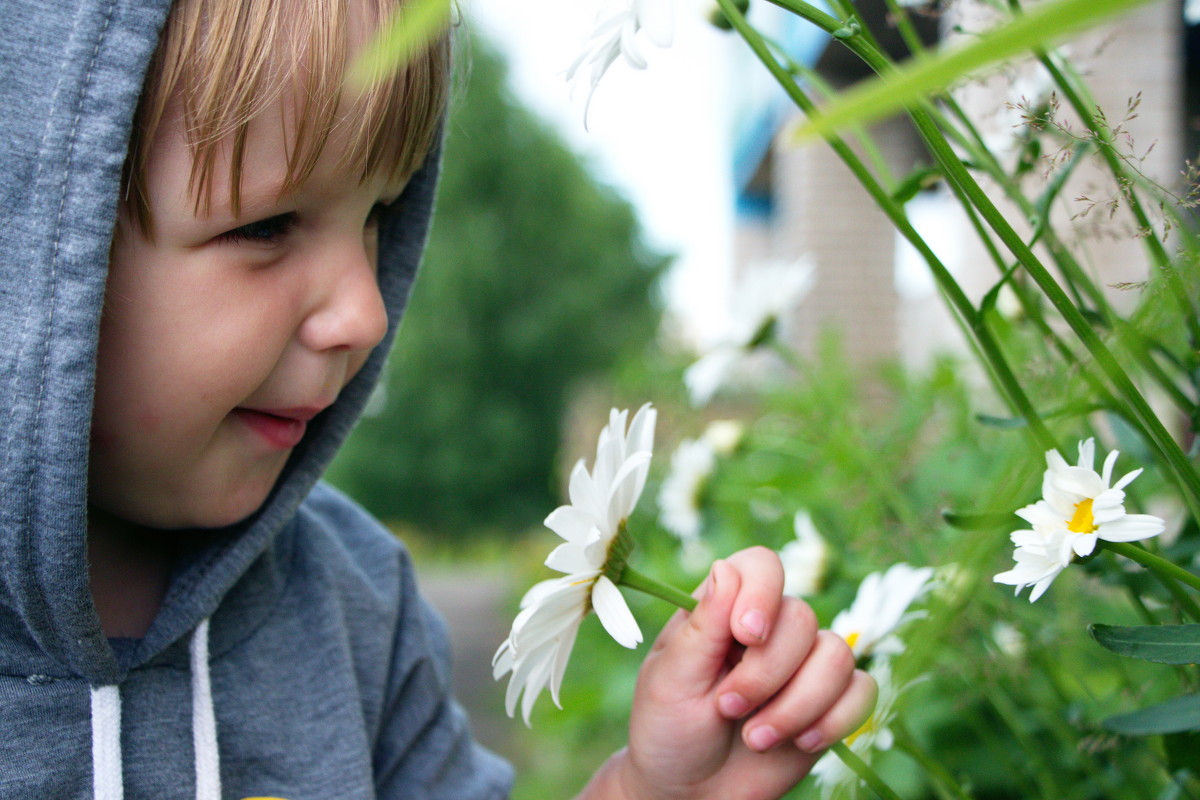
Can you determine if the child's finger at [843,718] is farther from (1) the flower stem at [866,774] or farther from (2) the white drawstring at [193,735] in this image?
(2) the white drawstring at [193,735]

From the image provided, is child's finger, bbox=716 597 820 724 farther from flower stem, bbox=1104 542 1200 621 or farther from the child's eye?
the child's eye

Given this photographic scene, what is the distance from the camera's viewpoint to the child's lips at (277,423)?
32.7 inches

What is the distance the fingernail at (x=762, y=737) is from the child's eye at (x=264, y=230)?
0.50 meters

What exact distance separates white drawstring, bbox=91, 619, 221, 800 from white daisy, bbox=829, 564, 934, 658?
0.55 metres

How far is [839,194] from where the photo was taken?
4.93 metres

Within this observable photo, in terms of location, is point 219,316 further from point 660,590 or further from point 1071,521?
point 1071,521

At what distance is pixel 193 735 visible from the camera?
87cm

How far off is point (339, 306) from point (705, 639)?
1.24ft

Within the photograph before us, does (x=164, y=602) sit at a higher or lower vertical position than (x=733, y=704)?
lower

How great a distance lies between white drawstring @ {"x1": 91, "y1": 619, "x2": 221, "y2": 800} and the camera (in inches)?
31.0

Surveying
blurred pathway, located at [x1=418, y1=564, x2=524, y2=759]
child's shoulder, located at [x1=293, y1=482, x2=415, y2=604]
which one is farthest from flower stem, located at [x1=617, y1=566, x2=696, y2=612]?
blurred pathway, located at [x1=418, y1=564, x2=524, y2=759]

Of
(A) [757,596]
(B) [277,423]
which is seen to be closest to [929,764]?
(A) [757,596]

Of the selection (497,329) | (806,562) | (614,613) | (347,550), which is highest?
(614,613)

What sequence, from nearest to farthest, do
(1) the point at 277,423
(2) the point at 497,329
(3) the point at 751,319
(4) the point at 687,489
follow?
(1) the point at 277,423 → (3) the point at 751,319 → (4) the point at 687,489 → (2) the point at 497,329
